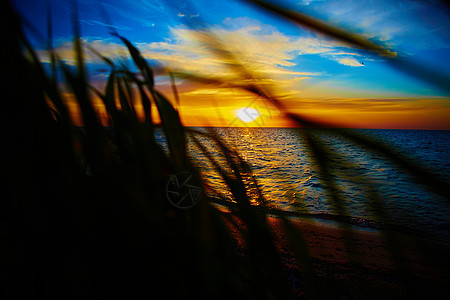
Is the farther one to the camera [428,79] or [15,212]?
[15,212]

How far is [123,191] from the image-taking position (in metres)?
0.37

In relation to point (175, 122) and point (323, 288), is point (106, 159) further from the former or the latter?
point (323, 288)

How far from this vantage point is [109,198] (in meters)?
0.37

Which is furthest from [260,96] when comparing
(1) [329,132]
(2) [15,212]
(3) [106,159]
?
(2) [15,212]

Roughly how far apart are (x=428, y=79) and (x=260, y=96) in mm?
177

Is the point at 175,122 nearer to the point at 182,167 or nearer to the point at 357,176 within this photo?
the point at 182,167

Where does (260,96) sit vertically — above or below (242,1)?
below

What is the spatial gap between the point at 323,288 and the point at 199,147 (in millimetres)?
334

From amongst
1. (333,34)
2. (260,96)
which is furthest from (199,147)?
(333,34)

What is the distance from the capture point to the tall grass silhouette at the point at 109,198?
310 millimetres

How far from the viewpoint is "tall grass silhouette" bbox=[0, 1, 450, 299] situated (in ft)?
1.02

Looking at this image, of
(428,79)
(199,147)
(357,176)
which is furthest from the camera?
(199,147)

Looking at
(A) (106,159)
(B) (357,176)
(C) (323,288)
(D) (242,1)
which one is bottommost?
(C) (323,288)

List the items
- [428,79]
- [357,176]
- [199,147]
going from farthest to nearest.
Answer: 1. [199,147]
2. [357,176]
3. [428,79]
